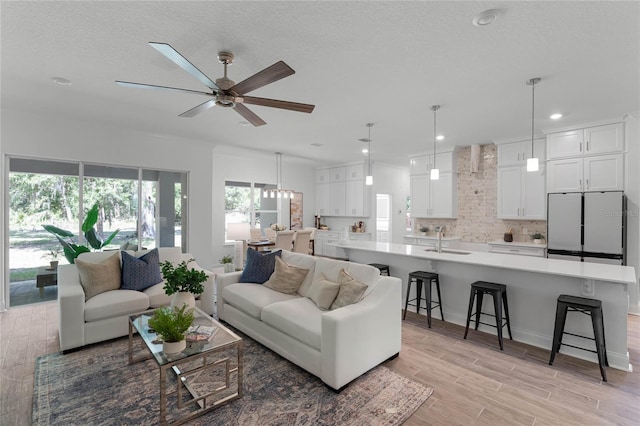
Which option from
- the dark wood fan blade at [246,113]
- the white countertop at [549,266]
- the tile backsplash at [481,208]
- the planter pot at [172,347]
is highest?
the dark wood fan blade at [246,113]

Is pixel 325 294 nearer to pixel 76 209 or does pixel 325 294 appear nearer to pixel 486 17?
pixel 486 17

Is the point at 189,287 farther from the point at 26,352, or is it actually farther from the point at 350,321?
the point at 26,352

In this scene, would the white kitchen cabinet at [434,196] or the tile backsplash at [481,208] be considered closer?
the tile backsplash at [481,208]

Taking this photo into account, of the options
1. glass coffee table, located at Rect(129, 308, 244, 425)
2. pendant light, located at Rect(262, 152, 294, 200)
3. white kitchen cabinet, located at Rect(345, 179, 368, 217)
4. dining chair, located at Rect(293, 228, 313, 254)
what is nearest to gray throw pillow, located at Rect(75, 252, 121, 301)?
glass coffee table, located at Rect(129, 308, 244, 425)

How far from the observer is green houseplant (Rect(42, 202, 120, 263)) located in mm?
4516

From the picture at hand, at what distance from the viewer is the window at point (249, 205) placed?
7.93 meters

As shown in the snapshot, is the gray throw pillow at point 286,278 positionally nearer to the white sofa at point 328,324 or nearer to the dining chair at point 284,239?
the white sofa at point 328,324

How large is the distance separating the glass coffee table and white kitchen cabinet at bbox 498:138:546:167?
5.59m

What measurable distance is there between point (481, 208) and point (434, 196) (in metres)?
0.97

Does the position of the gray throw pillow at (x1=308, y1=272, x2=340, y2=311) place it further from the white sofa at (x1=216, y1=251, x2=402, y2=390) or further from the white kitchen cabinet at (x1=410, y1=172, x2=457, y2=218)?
the white kitchen cabinet at (x1=410, y1=172, x2=457, y2=218)

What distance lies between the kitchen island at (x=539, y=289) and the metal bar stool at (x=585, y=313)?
12 cm

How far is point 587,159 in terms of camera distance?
4.64 meters

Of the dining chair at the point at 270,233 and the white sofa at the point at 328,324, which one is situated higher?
the dining chair at the point at 270,233

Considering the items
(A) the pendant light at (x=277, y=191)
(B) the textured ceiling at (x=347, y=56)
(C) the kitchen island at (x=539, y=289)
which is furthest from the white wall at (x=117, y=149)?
(C) the kitchen island at (x=539, y=289)
